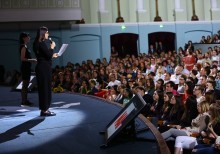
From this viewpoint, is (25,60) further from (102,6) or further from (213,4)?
(213,4)

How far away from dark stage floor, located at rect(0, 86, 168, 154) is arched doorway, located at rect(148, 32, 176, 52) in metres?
11.9

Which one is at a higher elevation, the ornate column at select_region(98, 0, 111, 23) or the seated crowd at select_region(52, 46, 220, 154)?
the ornate column at select_region(98, 0, 111, 23)

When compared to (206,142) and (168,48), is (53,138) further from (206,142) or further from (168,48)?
(168,48)

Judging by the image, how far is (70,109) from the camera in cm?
576

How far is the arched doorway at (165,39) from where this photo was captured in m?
17.9

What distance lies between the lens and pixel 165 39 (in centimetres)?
1811

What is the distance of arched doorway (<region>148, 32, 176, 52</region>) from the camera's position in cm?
1788

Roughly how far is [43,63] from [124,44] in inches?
513

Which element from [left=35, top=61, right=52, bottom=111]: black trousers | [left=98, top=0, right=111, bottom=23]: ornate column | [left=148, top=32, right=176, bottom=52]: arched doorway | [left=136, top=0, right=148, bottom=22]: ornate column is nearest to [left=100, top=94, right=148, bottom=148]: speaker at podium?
[left=35, top=61, right=52, bottom=111]: black trousers

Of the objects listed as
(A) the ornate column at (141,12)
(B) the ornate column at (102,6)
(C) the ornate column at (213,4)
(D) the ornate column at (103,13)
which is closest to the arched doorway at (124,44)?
(A) the ornate column at (141,12)

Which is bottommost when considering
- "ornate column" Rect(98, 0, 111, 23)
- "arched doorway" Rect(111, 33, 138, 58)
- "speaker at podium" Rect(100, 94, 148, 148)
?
"speaker at podium" Rect(100, 94, 148, 148)

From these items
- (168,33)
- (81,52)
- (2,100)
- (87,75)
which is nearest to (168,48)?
(168,33)

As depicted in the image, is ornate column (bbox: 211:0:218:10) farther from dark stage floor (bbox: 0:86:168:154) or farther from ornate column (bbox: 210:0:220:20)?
dark stage floor (bbox: 0:86:168:154)

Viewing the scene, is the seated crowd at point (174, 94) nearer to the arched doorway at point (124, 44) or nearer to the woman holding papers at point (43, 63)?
the woman holding papers at point (43, 63)
